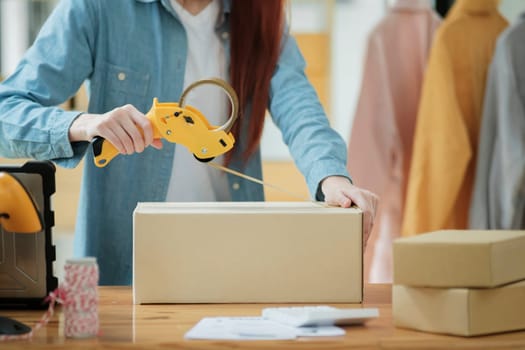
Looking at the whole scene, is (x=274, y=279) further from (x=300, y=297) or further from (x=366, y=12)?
(x=366, y=12)

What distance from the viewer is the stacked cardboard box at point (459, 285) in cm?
137

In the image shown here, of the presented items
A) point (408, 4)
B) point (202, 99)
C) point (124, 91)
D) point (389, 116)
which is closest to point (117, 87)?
point (124, 91)

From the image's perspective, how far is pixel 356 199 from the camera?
169 cm

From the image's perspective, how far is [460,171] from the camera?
2877 mm

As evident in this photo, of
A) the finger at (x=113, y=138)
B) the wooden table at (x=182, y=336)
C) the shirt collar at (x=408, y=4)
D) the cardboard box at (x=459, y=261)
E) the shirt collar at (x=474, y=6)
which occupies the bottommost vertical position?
the wooden table at (x=182, y=336)

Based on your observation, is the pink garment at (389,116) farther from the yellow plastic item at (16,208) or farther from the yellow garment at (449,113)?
the yellow plastic item at (16,208)

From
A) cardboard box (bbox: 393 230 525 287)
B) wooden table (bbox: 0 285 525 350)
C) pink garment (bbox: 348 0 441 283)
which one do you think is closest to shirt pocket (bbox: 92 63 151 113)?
wooden table (bbox: 0 285 525 350)

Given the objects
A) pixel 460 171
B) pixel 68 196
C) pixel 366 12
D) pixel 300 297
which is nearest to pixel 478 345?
pixel 300 297

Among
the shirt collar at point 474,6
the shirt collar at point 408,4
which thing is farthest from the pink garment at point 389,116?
the shirt collar at point 474,6

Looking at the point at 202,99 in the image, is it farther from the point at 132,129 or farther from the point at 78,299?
the point at 78,299

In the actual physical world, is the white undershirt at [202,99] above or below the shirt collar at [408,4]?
below

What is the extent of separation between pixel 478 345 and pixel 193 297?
0.51 meters

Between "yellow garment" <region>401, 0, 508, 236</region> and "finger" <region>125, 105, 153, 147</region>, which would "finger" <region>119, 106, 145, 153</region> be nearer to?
"finger" <region>125, 105, 153, 147</region>

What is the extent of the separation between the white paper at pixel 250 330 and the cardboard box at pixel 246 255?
0.51 feet
